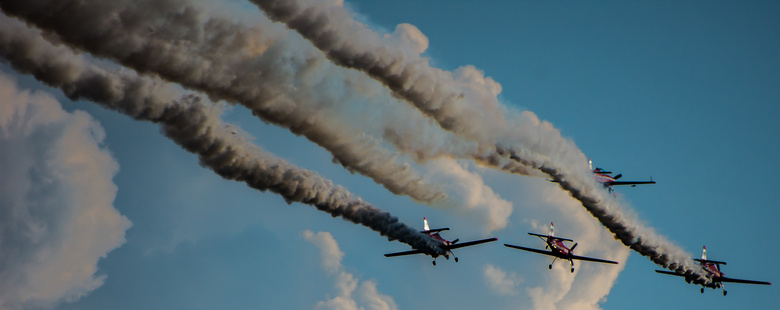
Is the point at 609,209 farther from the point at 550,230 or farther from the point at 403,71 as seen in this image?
the point at 403,71

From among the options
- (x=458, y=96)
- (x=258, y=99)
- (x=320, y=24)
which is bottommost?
(x=258, y=99)

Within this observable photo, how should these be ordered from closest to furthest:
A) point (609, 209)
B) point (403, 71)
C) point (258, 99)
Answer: point (258, 99) < point (403, 71) < point (609, 209)

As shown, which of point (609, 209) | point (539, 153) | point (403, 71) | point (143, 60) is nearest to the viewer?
point (143, 60)

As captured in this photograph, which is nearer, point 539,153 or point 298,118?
point 298,118

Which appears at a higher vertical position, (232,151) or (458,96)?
(458,96)

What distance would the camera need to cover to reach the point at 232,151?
35.6m

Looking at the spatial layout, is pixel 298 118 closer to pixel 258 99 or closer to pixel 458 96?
pixel 258 99

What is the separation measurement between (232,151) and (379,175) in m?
10.3

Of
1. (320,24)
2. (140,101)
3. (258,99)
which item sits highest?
(320,24)

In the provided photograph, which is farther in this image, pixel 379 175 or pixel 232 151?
pixel 379 175

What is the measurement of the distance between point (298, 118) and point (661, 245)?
33002 millimetres

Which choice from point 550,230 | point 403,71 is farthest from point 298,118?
point 550,230

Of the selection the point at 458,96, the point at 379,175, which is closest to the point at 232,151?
the point at 379,175

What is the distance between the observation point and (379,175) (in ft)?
140
